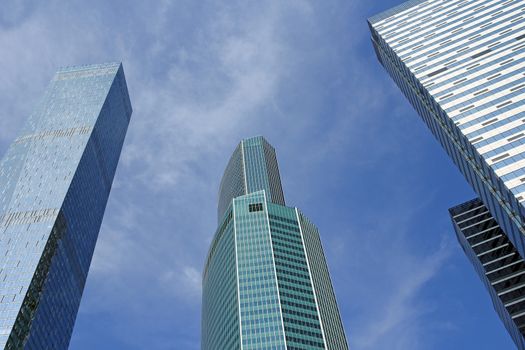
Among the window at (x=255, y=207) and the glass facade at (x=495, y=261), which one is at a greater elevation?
the window at (x=255, y=207)

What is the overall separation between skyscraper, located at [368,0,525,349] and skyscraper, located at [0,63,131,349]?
10269 centimetres

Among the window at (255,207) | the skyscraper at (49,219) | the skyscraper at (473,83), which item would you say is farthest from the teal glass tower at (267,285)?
the skyscraper at (473,83)

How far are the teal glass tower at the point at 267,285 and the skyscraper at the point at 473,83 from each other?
44.3 m

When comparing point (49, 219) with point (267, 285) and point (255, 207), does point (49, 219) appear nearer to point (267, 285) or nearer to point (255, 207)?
point (267, 285)

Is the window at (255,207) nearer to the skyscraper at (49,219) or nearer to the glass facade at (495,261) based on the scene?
the skyscraper at (49,219)

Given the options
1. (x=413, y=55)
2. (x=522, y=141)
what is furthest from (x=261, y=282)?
(x=522, y=141)

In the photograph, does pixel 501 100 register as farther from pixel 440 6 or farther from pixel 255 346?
pixel 255 346

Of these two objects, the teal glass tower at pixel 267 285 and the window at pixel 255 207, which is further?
the window at pixel 255 207

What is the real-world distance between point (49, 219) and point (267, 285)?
6363 cm

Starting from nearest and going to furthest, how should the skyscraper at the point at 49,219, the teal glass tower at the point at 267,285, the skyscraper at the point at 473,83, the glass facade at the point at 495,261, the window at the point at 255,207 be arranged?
1. the skyscraper at the point at 473,83
2. the glass facade at the point at 495,261
3. the skyscraper at the point at 49,219
4. the teal glass tower at the point at 267,285
5. the window at the point at 255,207

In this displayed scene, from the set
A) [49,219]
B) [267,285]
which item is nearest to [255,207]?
[267,285]

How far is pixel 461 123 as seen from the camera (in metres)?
101

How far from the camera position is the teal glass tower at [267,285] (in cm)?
13538

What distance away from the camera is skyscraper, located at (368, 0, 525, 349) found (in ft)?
293
